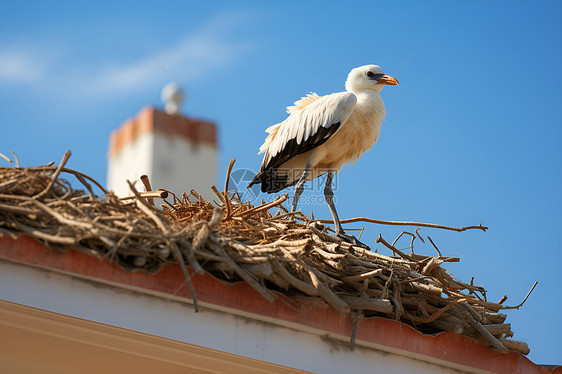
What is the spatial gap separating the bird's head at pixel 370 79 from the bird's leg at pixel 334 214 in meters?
0.84

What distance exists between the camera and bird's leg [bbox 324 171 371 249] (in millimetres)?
5783

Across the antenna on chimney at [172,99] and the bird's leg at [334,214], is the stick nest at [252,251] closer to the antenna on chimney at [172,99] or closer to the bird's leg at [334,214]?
the bird's leg at [334,214]

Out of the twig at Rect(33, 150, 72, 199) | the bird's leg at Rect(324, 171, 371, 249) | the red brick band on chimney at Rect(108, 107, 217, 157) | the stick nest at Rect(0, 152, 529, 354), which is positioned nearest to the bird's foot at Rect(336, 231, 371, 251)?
the bird's leg at Rect(324, 171, 371, 249)

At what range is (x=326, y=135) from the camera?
6184 mm

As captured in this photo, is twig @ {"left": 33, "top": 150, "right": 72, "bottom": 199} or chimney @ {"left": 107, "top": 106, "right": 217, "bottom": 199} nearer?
twig @ {"left": 33, "top": 150, "right": 72, "bottom": 199}

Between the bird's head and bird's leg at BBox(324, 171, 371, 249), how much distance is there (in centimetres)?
84

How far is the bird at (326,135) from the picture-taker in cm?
619

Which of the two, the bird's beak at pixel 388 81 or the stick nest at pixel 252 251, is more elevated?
the bird's beak at pixel 388 81

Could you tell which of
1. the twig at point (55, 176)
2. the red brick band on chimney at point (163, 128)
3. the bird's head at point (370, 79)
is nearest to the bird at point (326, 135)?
the bird's head at point (370, 79)

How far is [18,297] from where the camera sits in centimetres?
338

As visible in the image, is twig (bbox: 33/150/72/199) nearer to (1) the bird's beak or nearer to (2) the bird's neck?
(2) the bird's neck

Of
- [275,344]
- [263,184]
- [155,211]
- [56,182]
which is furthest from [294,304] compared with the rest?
[263,184]

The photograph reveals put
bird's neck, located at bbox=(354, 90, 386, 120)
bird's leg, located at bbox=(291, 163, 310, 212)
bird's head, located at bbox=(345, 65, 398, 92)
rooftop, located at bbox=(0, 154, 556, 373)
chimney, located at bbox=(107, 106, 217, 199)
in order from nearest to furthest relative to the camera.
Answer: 1. rooftop, located at bbox=(0, 154, 556, 373)
2. bird's neck, located at bbox=(354, 90, 386, 120)
3. bird's leg, located at bbox=(291, 163, 310, 212)
4. bird's head, located at bbox=(345, 65, 398, 92)
5. chimney, located at bbox=(107, 106, 217, 199)

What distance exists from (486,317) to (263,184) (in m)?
2.71
